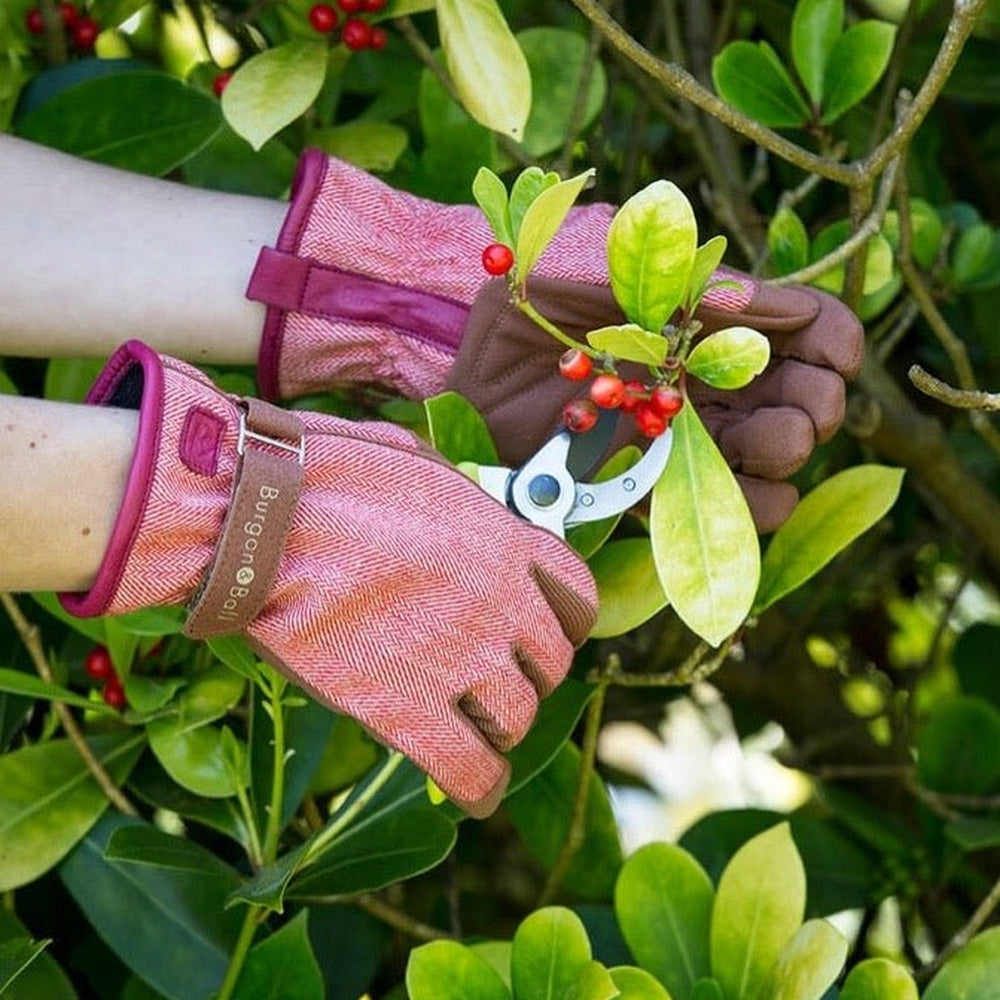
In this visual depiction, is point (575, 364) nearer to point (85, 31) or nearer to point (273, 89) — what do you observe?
point (273, 89)

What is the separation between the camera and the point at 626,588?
46.1 inches

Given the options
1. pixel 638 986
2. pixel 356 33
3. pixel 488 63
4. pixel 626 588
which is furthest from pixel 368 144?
pixel 638 986

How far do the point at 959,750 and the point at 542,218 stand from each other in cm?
82

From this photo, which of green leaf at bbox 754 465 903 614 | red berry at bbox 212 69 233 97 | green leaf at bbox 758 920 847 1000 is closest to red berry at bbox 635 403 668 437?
green leaf at bbox 754 465 903 614

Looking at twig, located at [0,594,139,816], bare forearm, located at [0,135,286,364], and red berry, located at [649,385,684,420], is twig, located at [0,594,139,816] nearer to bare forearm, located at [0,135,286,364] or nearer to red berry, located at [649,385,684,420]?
bare forearm, located at [0,135,286,364]

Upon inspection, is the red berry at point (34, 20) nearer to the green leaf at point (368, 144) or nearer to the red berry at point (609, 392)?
the green leaf at point (368, 144)

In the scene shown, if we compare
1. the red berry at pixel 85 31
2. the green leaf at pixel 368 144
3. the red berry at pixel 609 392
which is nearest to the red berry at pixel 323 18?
the green leaf at pixel 368 144

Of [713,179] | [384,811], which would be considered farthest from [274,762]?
[713,179]

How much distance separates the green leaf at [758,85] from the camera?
129cm

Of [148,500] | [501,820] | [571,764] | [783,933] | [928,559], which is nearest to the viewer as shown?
[148,500]

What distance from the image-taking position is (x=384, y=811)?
4.10ft

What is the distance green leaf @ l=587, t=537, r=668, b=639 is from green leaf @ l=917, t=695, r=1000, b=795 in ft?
1.78

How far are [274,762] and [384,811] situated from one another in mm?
80

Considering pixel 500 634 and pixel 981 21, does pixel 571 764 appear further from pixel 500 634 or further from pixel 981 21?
pixel 981 21
